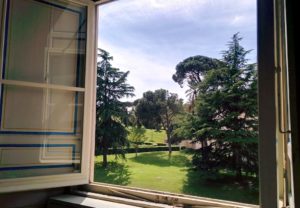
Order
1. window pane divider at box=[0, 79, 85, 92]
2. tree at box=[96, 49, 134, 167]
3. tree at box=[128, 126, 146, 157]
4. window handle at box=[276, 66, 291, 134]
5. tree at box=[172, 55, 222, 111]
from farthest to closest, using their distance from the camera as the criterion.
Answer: tree at box=[96, 49, 134, 167] < tree at box=[128, 126, 146, 157] < window pane divider at box=[0, 79, 85, 92] < tree at box=[172, 55, 222, 111] < window handle at box=[276, 66, 291, 134]

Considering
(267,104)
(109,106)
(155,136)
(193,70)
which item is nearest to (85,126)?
(109,106)

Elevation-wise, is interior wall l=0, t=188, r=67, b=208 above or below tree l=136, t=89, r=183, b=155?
below

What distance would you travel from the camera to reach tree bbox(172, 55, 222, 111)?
1637 mm

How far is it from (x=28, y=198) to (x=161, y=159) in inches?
39.5

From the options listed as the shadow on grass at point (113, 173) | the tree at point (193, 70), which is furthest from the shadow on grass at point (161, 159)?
the tree at point (193, 70)

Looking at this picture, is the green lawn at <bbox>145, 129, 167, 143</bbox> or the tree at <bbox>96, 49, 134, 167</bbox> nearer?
the green lawn at <bbox>145, 129, 167, 143</bbox>

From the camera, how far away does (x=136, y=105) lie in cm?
204

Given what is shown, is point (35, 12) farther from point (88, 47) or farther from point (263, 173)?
point (263, 173)

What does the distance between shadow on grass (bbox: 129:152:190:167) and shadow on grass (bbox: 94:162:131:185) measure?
0.38 feet

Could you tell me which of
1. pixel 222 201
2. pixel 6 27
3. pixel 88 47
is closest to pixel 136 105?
pixel 88 47

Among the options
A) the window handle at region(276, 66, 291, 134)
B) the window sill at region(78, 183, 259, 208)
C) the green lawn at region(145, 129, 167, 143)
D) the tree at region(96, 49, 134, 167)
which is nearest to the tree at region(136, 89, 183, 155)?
the green lawn at region(145, 129, 167, 143)

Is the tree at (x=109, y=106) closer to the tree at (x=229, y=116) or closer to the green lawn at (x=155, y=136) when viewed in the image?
the green lawn at (x=155, y=136)

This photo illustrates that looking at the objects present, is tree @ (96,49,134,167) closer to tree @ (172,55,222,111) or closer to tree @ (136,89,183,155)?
tree @ (136,89,183,155)

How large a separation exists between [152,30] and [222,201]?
1.24m
